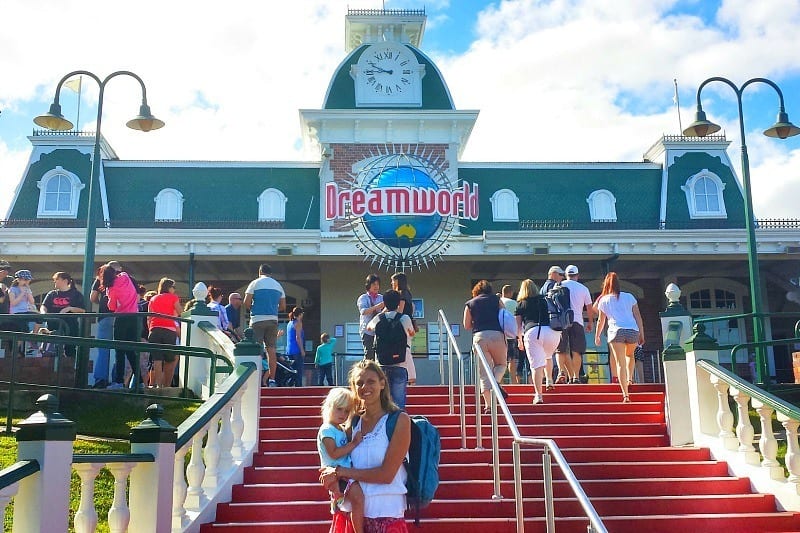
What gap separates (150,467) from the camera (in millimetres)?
5344

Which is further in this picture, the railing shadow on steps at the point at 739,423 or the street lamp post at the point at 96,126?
the street lamp post at the point at 96,126

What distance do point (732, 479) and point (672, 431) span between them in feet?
3.41

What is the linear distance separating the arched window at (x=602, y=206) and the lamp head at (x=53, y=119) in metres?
13.2

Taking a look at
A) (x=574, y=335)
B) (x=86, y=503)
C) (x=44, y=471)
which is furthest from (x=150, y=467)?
(x=574, y=335)

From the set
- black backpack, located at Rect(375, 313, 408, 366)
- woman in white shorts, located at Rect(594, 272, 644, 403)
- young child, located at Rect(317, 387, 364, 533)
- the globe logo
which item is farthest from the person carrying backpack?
the globe logo

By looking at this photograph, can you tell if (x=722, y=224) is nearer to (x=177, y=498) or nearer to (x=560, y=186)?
(x=560, y=186)

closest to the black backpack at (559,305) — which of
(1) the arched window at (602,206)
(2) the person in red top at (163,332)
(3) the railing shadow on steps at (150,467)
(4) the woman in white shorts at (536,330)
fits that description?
(4) the woman in white shorts at (536,330)

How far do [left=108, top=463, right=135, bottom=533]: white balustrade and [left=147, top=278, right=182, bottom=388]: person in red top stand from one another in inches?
193

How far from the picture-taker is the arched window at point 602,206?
69.3 feet

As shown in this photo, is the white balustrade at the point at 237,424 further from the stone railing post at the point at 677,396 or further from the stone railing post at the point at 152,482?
the stone railing post at the point at 677,396

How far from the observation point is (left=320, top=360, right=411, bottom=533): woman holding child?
4.21m

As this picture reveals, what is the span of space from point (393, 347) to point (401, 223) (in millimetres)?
9839

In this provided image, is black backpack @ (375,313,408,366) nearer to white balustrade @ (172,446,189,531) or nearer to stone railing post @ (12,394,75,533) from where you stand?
→ white balustrade @ (172,446,189,531)

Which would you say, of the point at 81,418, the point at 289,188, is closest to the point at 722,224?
the point at 289,188
